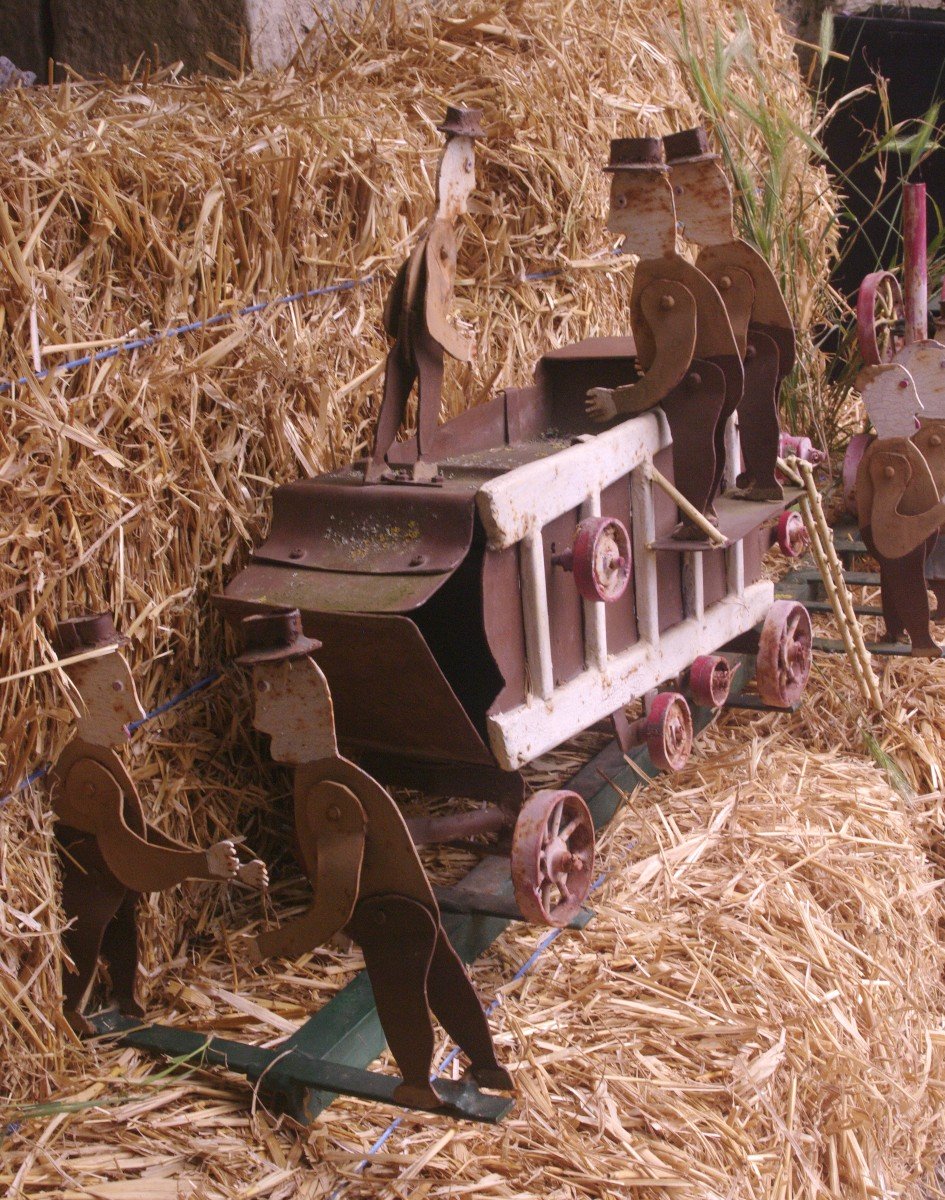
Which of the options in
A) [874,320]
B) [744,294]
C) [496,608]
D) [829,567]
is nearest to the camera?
[496,608]

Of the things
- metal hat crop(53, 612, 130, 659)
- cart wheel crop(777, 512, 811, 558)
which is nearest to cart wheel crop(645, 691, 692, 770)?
cart wheel crop(777, 512, 811, 558)

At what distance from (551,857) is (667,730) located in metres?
0.45

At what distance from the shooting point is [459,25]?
10.5ft

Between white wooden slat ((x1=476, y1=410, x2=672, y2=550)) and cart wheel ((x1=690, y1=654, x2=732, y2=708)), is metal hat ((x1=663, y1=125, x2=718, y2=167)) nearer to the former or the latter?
white wooden slat ((x1=476, y1=410, x2=672, y2=550))

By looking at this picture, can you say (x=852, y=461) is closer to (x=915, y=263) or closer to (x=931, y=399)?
(x=931, y=399)

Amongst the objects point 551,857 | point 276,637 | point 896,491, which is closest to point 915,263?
point 896,491

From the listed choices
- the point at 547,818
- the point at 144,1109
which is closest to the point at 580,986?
the point at 547,818

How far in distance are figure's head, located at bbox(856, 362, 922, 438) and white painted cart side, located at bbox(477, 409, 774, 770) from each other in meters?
0.51

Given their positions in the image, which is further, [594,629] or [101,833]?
[594,629]

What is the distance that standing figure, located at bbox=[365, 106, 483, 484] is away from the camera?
2143mm

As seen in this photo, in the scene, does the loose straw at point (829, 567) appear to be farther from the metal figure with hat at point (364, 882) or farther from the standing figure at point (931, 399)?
the metal figure with hat at point (364, 882)

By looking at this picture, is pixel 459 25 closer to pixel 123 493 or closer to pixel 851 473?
pixel 851 473

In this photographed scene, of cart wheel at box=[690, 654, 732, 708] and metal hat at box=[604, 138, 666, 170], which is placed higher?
metal hat at box=[604, 138, 666, 170]

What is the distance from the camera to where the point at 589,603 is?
2.22m
